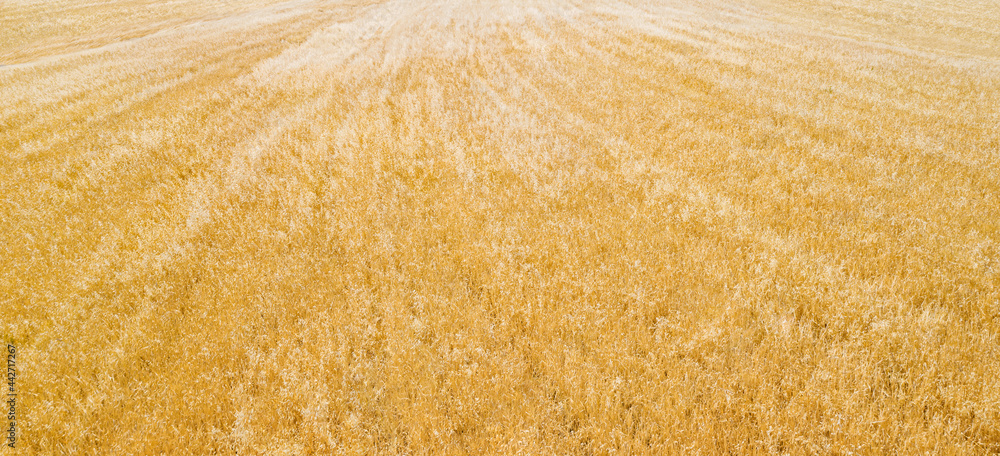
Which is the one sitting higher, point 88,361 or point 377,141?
point 377,141

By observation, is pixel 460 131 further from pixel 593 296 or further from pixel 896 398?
pixel 896 398

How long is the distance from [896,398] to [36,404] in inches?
241

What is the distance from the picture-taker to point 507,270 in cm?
436

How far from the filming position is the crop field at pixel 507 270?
2920mm

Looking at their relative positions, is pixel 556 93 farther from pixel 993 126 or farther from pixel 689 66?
pixel 993 126

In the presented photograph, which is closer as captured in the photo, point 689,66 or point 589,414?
point 589,414

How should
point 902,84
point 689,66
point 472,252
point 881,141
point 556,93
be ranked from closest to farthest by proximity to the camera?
1. point 472,252
2. point 881,141
3. point 556,93
4. point 902,84
5. point 689,66

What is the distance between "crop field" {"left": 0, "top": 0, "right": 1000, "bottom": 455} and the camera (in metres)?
2.92

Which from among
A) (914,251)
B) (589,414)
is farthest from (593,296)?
(914,251)

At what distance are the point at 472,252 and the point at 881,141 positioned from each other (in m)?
7.55

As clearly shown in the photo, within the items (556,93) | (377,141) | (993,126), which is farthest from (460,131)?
(993,126)

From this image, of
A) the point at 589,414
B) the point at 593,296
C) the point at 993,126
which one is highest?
the point at 993,126

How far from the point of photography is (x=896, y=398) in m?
2.90

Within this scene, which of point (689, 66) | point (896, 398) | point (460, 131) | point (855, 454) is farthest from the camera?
point (689, 66)
